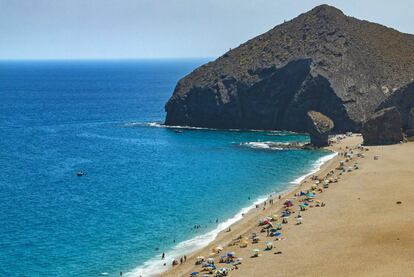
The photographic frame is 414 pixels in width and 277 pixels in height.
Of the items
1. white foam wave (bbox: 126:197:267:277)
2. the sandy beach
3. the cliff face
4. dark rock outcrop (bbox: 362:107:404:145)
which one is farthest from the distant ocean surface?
dark rock outcrop (bbox: 362:107:404:145)

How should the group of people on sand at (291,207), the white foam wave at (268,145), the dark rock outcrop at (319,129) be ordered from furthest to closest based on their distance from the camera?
1. the white foam wave at (268,145)
2. the dark rock outcrop at (319,129)
3. the group of people on sand at (291,207)

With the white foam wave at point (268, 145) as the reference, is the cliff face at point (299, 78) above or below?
above

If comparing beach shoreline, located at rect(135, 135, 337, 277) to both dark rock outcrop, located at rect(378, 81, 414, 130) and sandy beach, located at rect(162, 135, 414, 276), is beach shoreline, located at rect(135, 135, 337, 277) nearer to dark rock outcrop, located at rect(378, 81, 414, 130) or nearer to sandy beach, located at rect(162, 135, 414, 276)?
sandy beach, located at rect(162, 135, 414, 276)

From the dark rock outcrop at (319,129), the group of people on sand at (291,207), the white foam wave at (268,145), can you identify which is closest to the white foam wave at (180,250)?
the group of people on sand at (291,207)

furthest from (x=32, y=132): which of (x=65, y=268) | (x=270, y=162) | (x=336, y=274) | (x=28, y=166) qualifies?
(x=336, y=274)

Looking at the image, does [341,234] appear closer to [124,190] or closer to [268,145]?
[124,190]

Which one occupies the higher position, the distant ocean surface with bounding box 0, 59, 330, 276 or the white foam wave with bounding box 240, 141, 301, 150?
the white foam wave with bounding box 240, 141, 301, 150

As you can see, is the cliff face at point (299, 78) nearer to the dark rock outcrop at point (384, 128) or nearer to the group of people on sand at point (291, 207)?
the dark rock outcrop at point (384, 128)
